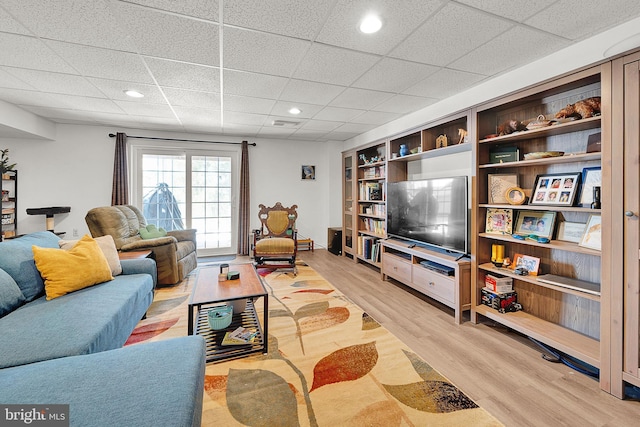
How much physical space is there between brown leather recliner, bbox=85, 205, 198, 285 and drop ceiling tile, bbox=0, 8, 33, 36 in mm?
1869

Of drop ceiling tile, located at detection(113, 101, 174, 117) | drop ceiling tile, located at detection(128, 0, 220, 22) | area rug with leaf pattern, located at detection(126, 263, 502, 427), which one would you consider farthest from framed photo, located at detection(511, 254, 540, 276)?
drop ceiling tile, located at detection(113, 101, 174, 117)

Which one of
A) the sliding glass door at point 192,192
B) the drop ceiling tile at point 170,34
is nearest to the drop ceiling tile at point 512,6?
the drop ceiling tile at point 170,34

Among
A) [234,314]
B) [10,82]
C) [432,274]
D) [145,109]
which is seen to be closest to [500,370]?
[432,274]

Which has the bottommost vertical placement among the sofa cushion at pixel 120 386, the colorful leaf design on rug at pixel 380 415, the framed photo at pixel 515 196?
the colorful leaf design on rug at pixel 380 415

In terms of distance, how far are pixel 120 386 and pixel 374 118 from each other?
3.87 metres

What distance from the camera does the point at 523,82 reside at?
2244mm

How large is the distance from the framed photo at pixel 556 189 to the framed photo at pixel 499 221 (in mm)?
245

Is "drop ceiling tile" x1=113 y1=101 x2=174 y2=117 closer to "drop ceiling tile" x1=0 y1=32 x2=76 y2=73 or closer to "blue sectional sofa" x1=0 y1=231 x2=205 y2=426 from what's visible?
"drop ceiling tile" x1=0 y1=32 x2=76 y2=73

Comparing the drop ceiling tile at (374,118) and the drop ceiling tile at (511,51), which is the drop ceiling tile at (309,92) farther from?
the drop ceiling tile at (511,51)

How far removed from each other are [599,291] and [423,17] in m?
2.11

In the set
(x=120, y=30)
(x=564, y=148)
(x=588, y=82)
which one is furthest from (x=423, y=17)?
(x=120, y=30)

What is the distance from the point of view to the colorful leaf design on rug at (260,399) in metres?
1.44

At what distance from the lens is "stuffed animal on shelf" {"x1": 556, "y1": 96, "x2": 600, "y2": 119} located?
1871 millimetres

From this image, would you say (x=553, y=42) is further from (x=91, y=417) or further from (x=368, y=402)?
(x=91, y=417)
